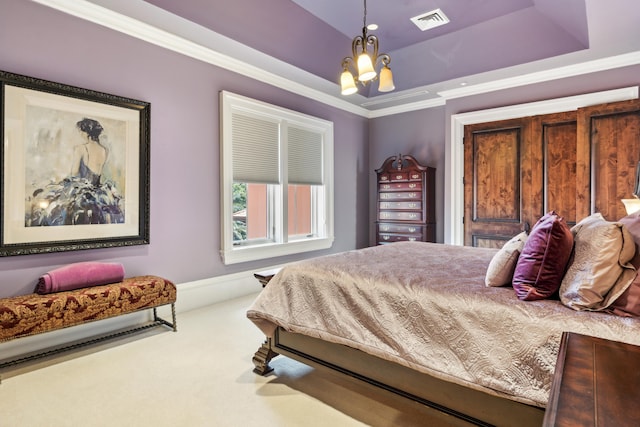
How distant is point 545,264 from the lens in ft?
5.24

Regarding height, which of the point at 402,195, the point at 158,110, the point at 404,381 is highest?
the point at 158,110

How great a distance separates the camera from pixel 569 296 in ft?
4.90

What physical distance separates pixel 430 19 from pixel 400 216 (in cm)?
274

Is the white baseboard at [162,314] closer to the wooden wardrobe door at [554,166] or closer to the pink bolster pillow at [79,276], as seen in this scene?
the pink bolster pillow at [79,276]

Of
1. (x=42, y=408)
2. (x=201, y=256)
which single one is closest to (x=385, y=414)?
(x=42, y=408)

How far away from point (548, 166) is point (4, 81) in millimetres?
5511

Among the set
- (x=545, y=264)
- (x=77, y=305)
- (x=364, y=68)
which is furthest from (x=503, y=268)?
(x=77, y=305)

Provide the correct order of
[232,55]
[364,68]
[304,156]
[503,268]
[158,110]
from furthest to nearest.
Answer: [304,156]
[232,55]
[158,110]
[364,68]
[503,268]

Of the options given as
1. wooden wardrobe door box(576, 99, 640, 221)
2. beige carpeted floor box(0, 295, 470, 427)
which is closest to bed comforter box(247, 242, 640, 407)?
beige carpeted floor box(0, 295, 470, 427)

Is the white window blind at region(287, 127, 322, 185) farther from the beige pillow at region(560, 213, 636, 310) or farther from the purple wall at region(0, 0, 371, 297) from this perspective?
the beige pillow at region(560, 213, 636, 310)

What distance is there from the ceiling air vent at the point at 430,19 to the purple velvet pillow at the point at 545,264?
314 cm

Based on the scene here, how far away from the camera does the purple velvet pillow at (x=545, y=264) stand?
158cm

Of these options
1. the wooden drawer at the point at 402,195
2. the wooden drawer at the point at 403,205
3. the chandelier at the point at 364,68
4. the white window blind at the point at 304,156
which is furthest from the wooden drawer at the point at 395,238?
the chandelier at the point at 364,68

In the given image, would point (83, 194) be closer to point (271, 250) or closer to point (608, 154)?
point (271, 250)
